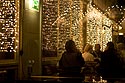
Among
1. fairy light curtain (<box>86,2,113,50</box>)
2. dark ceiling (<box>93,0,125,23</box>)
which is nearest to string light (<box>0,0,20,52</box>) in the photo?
fairy light curtain (<box>86,2,113,50</box>)

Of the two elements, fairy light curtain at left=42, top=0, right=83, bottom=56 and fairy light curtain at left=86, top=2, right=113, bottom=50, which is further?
fairy light curtain at left=86, top=2, right=113, bottom=50

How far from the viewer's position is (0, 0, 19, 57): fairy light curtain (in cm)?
861

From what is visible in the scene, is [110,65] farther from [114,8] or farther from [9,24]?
[114,8]

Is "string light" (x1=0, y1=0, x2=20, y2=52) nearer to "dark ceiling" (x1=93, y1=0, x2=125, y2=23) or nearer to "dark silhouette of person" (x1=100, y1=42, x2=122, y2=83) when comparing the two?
"dark silhouette of person" (x1=100, y1=42, x2=122, y2=83)

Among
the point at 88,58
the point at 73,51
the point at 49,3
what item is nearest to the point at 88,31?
the point at 49,3

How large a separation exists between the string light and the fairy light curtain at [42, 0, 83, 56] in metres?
1.96

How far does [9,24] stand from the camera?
887cm

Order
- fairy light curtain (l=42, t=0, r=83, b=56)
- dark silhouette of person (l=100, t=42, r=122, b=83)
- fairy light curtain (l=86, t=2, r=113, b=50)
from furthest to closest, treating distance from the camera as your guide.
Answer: fairy light curtain (l=86, t=2, r=113, b=50) < fairy light curtain (l=42, t=0, r=83, b=56) < dark silhouette of person (l=100, t=42, r=122, b=83)

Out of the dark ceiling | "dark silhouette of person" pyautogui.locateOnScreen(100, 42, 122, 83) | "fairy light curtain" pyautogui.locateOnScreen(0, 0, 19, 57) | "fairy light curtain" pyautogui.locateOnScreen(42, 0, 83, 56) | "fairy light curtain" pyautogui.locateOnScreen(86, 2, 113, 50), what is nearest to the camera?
"dark silhouette of person" pyautogui.locateOnScreen(100, 42, 122, 83)

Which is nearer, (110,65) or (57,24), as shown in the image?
(110,65)

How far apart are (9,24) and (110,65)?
3.06m

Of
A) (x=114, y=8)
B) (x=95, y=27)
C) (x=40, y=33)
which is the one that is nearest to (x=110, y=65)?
(x=40, y=33)

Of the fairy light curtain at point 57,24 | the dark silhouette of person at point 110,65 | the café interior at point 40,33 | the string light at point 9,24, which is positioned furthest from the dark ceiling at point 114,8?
the dark silhouette of person at point 110,65

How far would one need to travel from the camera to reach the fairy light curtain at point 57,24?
1105cm
